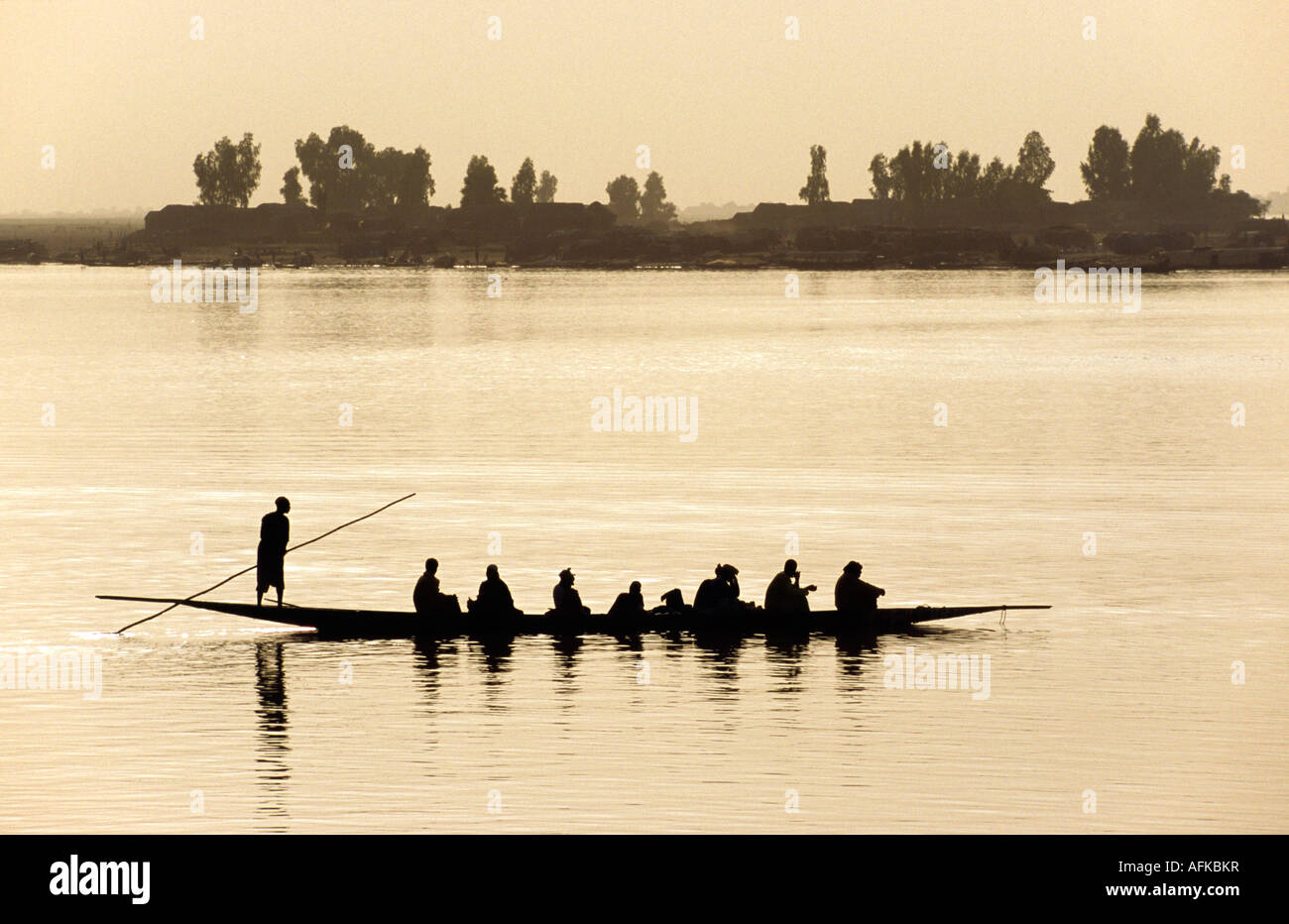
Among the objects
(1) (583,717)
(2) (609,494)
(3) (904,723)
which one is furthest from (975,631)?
(2) (609,494)

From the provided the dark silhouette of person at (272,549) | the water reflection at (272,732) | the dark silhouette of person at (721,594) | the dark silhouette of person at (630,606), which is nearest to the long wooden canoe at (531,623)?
the dark silhouette of person at (630,606)

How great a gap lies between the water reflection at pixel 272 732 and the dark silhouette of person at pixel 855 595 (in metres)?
9.81

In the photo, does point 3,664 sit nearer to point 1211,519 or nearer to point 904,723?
point 904,723

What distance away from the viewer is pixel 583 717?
27250mm

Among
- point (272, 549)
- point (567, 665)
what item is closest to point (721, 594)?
point (567, 665)

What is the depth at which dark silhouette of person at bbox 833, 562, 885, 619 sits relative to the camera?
31859mm

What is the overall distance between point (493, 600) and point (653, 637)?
315cm

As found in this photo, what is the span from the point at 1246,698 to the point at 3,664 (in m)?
21.1

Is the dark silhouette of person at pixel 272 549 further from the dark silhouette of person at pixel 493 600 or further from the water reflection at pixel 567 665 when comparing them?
the water reflection at pixel 567 665

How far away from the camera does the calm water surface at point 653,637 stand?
2372 centimetres

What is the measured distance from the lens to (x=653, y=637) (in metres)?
32.7

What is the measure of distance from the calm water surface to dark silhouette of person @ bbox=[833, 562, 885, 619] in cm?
71

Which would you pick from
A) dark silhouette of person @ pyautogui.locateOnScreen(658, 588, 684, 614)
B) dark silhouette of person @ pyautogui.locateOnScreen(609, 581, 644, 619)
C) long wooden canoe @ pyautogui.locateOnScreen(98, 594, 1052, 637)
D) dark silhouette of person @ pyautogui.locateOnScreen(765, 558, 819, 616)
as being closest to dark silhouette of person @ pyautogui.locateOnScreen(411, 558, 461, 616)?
long wooden canoe @ pyautogui.locateOnScreen(98, 594, 1052, 637)

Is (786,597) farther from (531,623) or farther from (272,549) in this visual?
(272,549)
